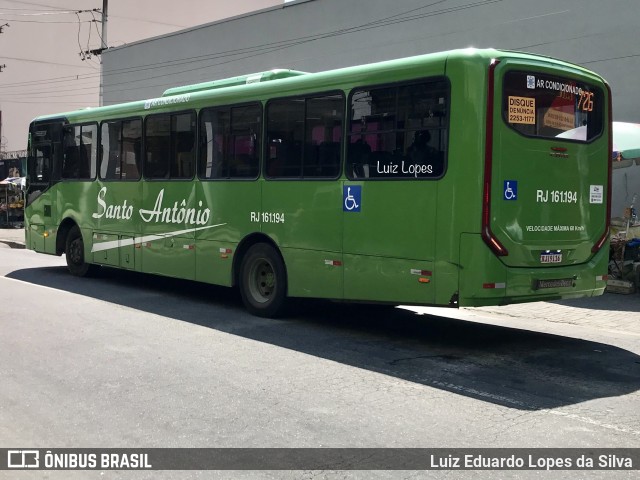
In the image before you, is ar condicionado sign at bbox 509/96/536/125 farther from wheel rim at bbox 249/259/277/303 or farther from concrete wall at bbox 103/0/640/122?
concrete wall at bbox 103/0/640/122

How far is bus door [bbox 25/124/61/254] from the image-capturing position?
1536 cm

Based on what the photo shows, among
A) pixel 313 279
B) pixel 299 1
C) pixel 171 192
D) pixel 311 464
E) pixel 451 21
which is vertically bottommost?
pixel 311 464

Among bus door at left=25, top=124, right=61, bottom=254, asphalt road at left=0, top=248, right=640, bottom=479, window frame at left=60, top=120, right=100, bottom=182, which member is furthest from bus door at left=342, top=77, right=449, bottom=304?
bus door at left=25, top=124, right=61, bottom=254

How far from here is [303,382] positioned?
6969 mm

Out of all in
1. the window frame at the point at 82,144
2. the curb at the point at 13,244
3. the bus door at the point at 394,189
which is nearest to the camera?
the bus door at the point at 394,189

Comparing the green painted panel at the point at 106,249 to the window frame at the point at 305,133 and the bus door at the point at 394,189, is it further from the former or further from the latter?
the bus door at the point at 394,189

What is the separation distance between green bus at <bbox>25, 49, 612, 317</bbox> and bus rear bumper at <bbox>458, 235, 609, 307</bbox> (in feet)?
0.05

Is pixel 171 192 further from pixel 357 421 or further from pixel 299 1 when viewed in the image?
pixel 299 1

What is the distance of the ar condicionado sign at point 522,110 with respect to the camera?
7876 mm

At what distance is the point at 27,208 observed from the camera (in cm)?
1627

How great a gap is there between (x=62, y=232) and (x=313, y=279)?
781 centimetres

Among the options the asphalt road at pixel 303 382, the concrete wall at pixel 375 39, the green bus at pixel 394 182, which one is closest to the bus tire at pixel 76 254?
the green bus at pixel 394 182

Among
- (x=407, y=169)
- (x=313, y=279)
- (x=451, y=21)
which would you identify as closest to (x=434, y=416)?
(x=407, y=169)

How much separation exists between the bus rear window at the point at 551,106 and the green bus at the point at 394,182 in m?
0.02
